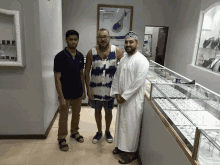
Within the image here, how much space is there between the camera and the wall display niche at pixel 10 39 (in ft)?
6.72

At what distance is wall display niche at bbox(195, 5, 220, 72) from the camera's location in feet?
12.4

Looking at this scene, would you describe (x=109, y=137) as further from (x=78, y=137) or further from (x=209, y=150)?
(x=209, y=150)

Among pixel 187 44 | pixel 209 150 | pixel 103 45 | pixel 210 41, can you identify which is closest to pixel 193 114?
pixel 209 150

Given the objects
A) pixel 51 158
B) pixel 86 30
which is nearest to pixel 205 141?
pixel 51 158

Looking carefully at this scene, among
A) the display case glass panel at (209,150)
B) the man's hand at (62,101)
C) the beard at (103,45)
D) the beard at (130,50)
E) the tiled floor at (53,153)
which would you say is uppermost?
the beard at (103,45)

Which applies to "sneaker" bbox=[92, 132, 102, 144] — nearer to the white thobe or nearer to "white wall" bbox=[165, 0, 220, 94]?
the white thobe

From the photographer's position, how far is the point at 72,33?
2018 mm

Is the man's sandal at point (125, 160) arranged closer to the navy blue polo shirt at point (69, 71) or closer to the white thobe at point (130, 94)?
the white thobe at point (130, 94)

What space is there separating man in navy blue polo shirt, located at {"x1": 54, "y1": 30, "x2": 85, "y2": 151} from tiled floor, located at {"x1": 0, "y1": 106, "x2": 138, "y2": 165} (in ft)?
0.45

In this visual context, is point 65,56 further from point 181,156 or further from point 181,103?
point 181,156

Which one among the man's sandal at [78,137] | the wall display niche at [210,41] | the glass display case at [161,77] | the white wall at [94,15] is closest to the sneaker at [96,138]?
the man's sandal at [78,137]

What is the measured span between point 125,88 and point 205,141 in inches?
42.4

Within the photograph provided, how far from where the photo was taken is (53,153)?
86.8 inches

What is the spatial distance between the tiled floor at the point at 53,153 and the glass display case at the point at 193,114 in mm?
1011
